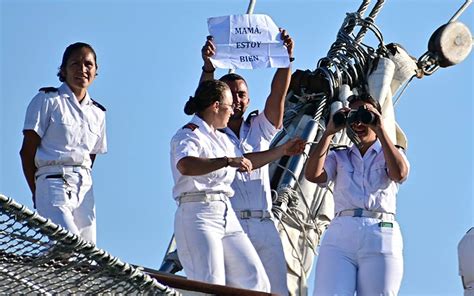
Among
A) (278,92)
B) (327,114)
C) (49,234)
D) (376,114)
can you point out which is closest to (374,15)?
(327,114)

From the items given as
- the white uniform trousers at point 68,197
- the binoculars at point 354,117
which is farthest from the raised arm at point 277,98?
the white uniform trousers at point 68,197

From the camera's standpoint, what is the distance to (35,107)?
40.0ft

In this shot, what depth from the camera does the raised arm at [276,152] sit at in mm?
12320

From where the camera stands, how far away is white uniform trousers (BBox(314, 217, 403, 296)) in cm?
1191

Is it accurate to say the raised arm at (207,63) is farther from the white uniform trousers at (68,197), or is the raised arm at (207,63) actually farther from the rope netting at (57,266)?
the rope netting at (57,266)

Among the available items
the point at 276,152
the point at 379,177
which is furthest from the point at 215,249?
the point at 379,177

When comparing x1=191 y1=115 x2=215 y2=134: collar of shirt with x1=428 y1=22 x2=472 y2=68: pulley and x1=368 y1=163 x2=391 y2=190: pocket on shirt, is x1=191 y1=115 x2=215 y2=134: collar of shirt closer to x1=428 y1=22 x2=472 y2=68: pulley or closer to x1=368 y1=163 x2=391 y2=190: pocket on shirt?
x1=368 y1=163 x2=391 y2=190: pocket on shirt

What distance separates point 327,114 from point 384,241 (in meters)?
4.14

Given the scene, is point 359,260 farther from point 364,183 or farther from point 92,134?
point 92,134

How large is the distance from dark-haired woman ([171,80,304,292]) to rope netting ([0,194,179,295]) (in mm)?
1868

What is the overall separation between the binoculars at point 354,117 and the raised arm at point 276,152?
385 mm

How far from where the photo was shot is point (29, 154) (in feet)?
39.9

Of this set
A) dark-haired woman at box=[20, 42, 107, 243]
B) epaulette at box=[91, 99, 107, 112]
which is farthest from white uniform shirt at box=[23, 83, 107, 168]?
epaulette at box=[91, 99, 107, 112]

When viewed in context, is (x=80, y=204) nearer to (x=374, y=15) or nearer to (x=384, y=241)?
(x=384, y=241)
